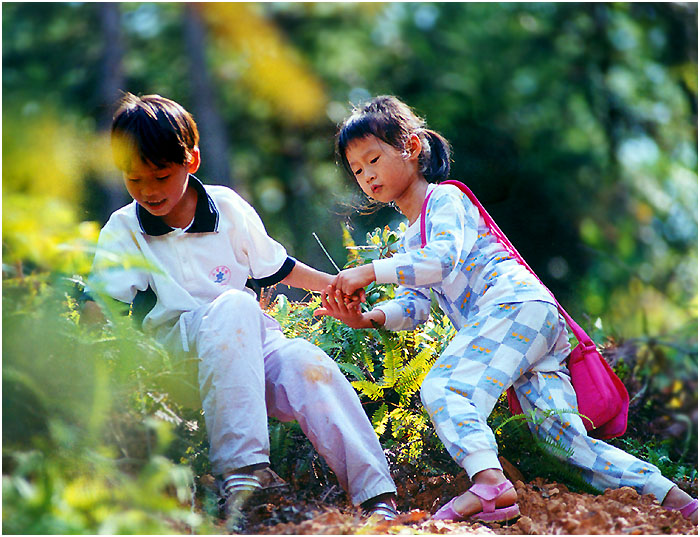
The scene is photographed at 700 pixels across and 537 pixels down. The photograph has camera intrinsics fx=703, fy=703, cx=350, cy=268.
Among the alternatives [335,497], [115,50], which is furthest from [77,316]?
[115,50]

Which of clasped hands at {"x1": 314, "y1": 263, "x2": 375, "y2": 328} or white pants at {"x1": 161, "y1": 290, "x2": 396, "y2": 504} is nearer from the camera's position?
white pants at {"x1": 161, "y1": 290, "x2": 396, "y2": 504}

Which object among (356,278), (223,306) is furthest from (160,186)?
(356,278)

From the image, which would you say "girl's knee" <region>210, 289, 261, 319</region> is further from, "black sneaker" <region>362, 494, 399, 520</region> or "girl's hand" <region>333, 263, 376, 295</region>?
"black sneaker" <region>362, 494, 399, 520</region>

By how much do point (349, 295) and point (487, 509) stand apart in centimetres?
88

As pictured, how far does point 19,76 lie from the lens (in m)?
2.75

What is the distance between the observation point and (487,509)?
2055mm

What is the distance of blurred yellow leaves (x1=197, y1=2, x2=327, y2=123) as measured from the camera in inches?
141

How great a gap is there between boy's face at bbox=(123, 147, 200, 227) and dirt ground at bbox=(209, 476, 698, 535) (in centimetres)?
104

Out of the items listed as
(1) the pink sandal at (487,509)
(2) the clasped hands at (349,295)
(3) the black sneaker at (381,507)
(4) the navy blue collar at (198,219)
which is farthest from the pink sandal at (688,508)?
(4) the navy blue collar at (198,219)

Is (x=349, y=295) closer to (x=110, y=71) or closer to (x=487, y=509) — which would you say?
(x=487, y=509)

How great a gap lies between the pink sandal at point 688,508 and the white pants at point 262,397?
2.96ft

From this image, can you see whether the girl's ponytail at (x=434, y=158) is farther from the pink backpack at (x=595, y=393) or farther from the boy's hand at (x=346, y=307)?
the boy's hand at (x=346, y=307)

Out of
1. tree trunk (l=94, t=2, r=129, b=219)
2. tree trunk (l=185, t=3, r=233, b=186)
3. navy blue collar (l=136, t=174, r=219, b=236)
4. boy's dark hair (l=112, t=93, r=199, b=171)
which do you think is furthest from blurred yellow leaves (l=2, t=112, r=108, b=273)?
tree trunk (l=185, t=3, r=233, b=186)

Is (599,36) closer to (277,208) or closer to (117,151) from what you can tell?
(277,208)
